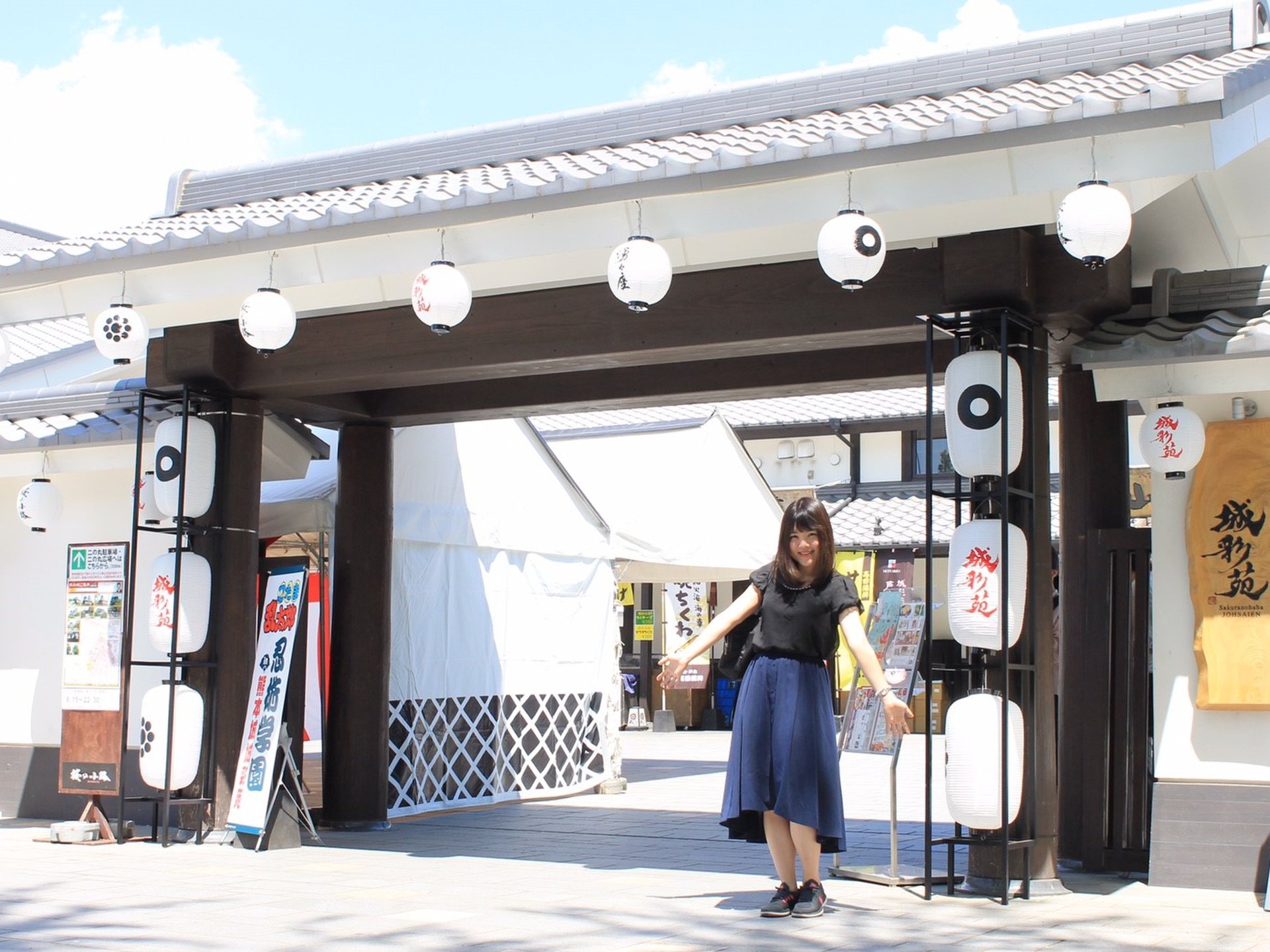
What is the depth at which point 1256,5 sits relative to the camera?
6.32 metres

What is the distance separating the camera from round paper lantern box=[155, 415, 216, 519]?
25.9 feet

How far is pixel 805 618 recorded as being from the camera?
529cm

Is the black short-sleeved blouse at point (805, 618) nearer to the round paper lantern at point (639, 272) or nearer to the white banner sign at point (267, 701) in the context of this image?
the round paper lantern at point (639, 272)

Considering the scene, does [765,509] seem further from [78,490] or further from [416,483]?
[78,490]

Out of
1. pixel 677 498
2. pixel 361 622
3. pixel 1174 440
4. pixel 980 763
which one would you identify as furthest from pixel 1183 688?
pixel 677 498

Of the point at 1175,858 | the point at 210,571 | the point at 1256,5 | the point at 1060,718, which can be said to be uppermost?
the point at 1256,5

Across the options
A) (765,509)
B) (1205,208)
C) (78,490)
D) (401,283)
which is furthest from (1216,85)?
(765,509)

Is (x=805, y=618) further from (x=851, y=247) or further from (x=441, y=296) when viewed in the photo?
(x=441, y=296)

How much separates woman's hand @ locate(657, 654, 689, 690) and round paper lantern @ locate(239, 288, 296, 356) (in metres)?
2.87

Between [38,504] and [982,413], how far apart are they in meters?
5.90

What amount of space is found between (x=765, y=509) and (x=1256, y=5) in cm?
766

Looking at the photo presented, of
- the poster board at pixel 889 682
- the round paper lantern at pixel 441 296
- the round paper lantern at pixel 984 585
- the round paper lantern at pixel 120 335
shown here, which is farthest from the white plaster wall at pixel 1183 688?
the round paper lantern at pixel 120 335

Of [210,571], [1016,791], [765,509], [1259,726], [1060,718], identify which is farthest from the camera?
[765,509]

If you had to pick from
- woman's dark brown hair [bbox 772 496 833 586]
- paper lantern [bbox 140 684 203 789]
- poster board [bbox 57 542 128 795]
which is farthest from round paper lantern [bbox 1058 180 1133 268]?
poster board [bbox 57 542 128 795]
